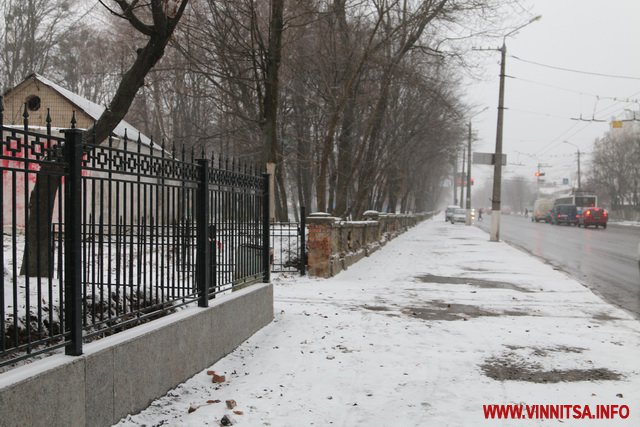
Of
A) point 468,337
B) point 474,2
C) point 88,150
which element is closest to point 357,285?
point 468,337

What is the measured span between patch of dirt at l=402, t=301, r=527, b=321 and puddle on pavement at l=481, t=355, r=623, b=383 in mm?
2254

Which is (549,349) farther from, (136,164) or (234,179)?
(136,164)

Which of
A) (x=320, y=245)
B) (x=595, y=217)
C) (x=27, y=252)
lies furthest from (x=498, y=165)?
(x=27, y=252)

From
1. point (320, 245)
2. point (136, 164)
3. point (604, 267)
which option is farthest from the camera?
point (604, 267)

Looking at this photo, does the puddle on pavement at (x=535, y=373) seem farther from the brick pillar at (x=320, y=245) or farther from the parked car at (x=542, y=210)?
Answer: the parked car at (x=542, y=210)

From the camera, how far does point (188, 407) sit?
4320 millimetres

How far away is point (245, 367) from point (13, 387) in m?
2.88

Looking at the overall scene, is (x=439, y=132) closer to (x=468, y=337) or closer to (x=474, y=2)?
(x=474, y=2)

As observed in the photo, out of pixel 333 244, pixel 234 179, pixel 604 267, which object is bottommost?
pixel 604 267

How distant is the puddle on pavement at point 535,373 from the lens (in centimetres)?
509

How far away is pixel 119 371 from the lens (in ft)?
12.5

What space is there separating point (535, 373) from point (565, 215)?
47061 mm

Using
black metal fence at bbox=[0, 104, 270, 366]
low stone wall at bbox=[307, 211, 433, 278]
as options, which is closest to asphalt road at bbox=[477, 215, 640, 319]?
low stone wall at bbox=[307, 211, 433, 278]

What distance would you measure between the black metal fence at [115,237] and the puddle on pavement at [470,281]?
17.5 feet
